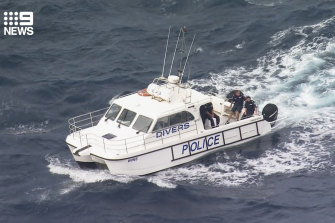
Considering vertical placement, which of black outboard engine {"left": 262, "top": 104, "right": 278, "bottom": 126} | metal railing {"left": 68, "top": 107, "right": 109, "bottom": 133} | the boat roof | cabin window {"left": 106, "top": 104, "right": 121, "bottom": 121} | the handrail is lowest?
the handrail

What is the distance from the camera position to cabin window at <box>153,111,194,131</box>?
34.9 meters

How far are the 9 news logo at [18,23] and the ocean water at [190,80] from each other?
0.56 metres

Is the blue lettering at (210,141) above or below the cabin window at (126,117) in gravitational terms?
below

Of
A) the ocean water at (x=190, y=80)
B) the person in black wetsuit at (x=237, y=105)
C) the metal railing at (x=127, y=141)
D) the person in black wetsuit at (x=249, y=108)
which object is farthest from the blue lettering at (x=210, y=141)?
the person in black wetsuit at (x=249, y=108)

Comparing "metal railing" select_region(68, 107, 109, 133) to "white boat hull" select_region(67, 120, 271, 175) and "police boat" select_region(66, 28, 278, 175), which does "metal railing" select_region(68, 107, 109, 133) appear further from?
"white boat hull" select_region(67, 120, 271, 175)

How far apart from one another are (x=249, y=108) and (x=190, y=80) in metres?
7.25

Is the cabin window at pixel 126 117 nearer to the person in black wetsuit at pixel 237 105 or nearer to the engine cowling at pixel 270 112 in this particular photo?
the person in black wetsuit at pixel 237 105

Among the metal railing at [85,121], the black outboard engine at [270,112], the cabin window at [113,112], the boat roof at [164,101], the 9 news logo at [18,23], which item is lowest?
the metal railing at [85,121]

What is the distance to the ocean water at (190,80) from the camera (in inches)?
1254

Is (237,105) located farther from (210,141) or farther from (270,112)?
(210,141)

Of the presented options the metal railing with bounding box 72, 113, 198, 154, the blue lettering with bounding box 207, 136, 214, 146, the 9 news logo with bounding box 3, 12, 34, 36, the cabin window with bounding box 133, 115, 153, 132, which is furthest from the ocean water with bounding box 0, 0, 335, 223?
the cabin window with bounding box 133, 115, 153, 132

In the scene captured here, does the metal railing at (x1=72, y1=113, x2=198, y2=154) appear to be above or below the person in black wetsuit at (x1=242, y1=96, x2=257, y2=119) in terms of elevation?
below

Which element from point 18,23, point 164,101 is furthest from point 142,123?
point 18,23

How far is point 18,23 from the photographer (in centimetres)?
5266
